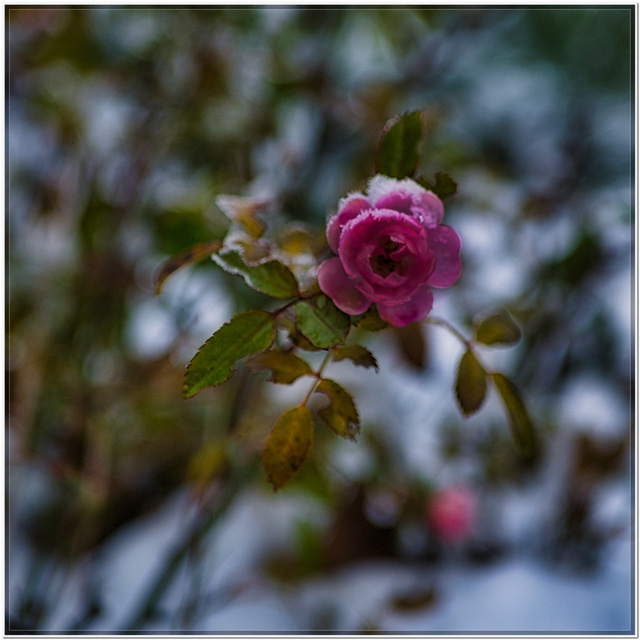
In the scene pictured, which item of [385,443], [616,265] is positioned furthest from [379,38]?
[385,443]

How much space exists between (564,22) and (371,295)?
28.7 inches

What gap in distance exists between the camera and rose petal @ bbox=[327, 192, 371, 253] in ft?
0.62

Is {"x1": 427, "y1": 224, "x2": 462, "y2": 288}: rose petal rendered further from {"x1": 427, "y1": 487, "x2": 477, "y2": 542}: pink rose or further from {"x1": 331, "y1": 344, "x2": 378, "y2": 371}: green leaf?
{"x1": 427, "y1": 487, "x2": 477, "y2": 542}: pink rose

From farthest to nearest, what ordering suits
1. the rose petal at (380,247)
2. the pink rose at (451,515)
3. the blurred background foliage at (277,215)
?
1. the pink rose at (451,515)
2. the blurred background foliage at (277,215)
3. the rose petal at (380,247)

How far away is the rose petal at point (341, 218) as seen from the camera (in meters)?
0.19

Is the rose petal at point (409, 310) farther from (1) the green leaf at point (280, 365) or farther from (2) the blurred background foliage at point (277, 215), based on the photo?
(2) the blurred background foliage at point (277, 215)

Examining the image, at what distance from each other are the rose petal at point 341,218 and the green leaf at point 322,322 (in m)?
0.02

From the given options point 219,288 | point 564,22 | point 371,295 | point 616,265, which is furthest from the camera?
point 564,22

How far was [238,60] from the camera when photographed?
0.52 metres

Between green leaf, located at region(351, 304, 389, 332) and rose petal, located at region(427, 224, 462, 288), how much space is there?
0.07ft

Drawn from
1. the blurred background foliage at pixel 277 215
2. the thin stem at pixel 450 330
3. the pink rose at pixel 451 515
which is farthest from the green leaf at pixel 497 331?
the pink rose at pixel 451 515

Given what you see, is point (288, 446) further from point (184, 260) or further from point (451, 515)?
point (451, 515)

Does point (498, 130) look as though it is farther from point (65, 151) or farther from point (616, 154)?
point (65, 151)

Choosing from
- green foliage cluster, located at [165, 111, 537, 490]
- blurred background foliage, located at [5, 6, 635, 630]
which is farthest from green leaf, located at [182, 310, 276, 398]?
blurred background foliage, located at [5, 6, 635, 630]
